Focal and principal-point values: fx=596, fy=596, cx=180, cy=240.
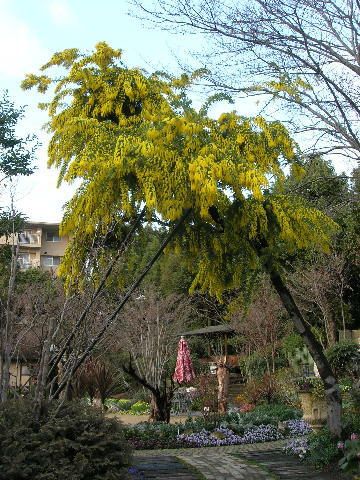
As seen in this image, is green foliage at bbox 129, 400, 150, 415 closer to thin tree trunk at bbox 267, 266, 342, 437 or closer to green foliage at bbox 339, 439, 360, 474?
thin tree trunk at bbox 267, 266, 342, 437

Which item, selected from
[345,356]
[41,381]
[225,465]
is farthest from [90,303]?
[345,356]

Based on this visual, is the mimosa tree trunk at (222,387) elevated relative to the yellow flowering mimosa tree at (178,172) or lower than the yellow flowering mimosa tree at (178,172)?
lower

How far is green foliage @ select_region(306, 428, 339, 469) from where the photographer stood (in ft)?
25.1

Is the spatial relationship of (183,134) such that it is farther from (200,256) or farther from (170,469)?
(170,469)

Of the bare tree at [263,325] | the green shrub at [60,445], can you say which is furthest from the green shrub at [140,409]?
the green shrub at [60,445]

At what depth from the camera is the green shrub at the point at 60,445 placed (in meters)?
4.89

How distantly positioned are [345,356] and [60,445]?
480 inches

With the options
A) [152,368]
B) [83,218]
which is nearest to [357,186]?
[83,218]

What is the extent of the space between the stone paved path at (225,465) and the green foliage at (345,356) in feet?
20.5

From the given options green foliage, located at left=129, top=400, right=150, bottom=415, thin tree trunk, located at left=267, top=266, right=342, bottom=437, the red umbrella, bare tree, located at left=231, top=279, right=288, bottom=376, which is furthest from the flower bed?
bare tree, located at left=231, top=279, right=288, bottom=376

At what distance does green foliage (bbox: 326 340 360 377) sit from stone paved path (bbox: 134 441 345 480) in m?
6.23

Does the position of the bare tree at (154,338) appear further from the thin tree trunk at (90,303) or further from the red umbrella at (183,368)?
the thin tree trunk at (90,303)

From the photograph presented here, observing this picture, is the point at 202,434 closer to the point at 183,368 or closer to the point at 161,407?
the point at 161,407

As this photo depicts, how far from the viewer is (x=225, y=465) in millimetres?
8141
